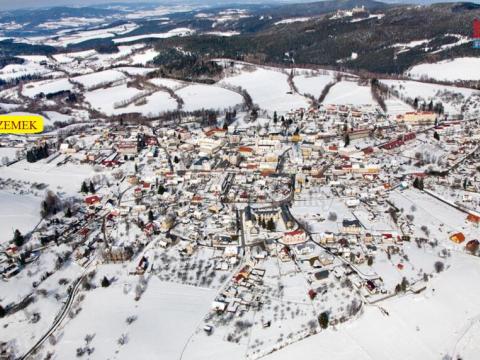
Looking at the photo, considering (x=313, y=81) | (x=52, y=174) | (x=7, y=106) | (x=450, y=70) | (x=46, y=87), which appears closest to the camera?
(x=52, y=174)

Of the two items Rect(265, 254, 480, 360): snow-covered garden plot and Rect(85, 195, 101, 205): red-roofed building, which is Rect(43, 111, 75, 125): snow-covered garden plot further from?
Rect(265, 254, 480, 360): snow-covered garden plot

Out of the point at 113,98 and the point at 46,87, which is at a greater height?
the point at 113,98

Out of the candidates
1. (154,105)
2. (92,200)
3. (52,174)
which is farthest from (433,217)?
(154,105)

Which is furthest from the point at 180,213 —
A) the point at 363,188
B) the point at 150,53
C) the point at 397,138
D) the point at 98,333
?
the point at 150,53

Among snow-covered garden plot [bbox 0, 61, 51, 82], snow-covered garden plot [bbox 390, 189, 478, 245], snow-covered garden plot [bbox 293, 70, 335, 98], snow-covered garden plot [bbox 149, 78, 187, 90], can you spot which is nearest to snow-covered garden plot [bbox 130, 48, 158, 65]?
snow-covered garden plot [bbox 0, 61, 51, 82]

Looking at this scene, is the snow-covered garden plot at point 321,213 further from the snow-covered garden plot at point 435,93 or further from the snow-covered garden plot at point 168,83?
the snow-covered garden plot at point 168,83

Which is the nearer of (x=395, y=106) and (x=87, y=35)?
(x=395, y=106)

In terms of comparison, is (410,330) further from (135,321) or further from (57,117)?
(57,117)

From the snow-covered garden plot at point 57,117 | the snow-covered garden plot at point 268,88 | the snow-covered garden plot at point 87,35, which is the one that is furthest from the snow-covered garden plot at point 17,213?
the snow-covered garden plot at point 87,35
